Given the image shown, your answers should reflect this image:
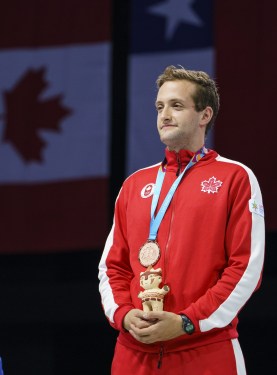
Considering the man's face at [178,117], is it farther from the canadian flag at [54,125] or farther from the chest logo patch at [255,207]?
the canadian flag at [54,125]

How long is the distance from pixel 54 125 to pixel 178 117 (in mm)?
2024

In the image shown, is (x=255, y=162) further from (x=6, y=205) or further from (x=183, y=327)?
(x=183, y=327)

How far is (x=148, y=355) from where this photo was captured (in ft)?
7.68

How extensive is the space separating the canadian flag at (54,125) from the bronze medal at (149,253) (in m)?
1.94

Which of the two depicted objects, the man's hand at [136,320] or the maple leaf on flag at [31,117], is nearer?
the man's hand at [136,320]

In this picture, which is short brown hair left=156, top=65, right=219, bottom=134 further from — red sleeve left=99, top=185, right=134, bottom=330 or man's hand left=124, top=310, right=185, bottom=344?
man's hand left=124, top=310, right=185, bottom=344

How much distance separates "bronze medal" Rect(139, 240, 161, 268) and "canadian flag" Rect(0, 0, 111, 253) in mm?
1942

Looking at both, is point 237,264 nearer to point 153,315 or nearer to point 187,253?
point 187,253

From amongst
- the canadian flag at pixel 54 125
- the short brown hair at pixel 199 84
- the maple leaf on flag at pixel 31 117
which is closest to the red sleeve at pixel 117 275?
the short brown hair at pixel 199 84

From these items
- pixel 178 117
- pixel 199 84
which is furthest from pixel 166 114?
pixel 199 84

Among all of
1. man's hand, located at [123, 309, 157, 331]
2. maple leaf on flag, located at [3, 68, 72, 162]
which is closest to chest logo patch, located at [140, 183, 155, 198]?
man's hand, located at [123, 309, 157, 331]

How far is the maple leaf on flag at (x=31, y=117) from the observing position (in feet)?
14.5

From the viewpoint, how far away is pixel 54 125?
442 cm

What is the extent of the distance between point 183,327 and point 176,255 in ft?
0.69
